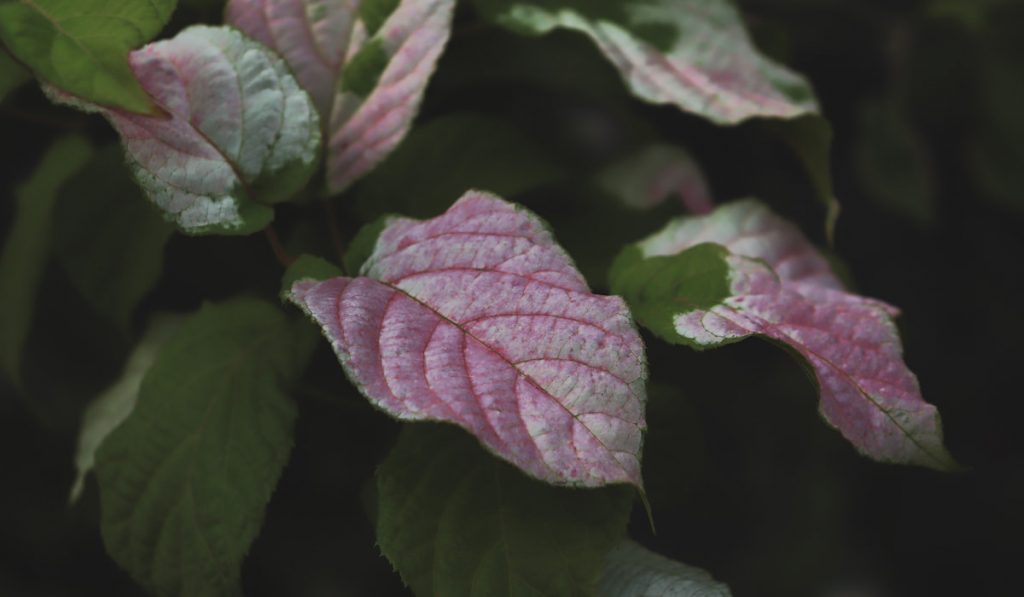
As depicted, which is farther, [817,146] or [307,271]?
[817,146]

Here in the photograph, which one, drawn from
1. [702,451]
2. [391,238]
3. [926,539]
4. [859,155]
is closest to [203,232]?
[391,238]

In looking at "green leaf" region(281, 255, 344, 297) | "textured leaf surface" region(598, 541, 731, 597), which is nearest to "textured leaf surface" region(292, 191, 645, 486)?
"green leaf" region(281, 255, 344, 297)

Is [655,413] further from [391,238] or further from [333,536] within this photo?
[333,536]

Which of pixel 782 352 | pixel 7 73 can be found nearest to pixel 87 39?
pixel 7 73

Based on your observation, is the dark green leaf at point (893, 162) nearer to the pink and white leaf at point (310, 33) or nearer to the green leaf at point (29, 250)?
the pink and white leaf at point (310, 33)

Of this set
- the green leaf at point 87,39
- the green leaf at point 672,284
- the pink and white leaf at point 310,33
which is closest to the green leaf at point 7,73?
the green leaf at point 87,39

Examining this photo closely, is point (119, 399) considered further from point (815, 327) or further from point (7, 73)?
point (815, 327)
